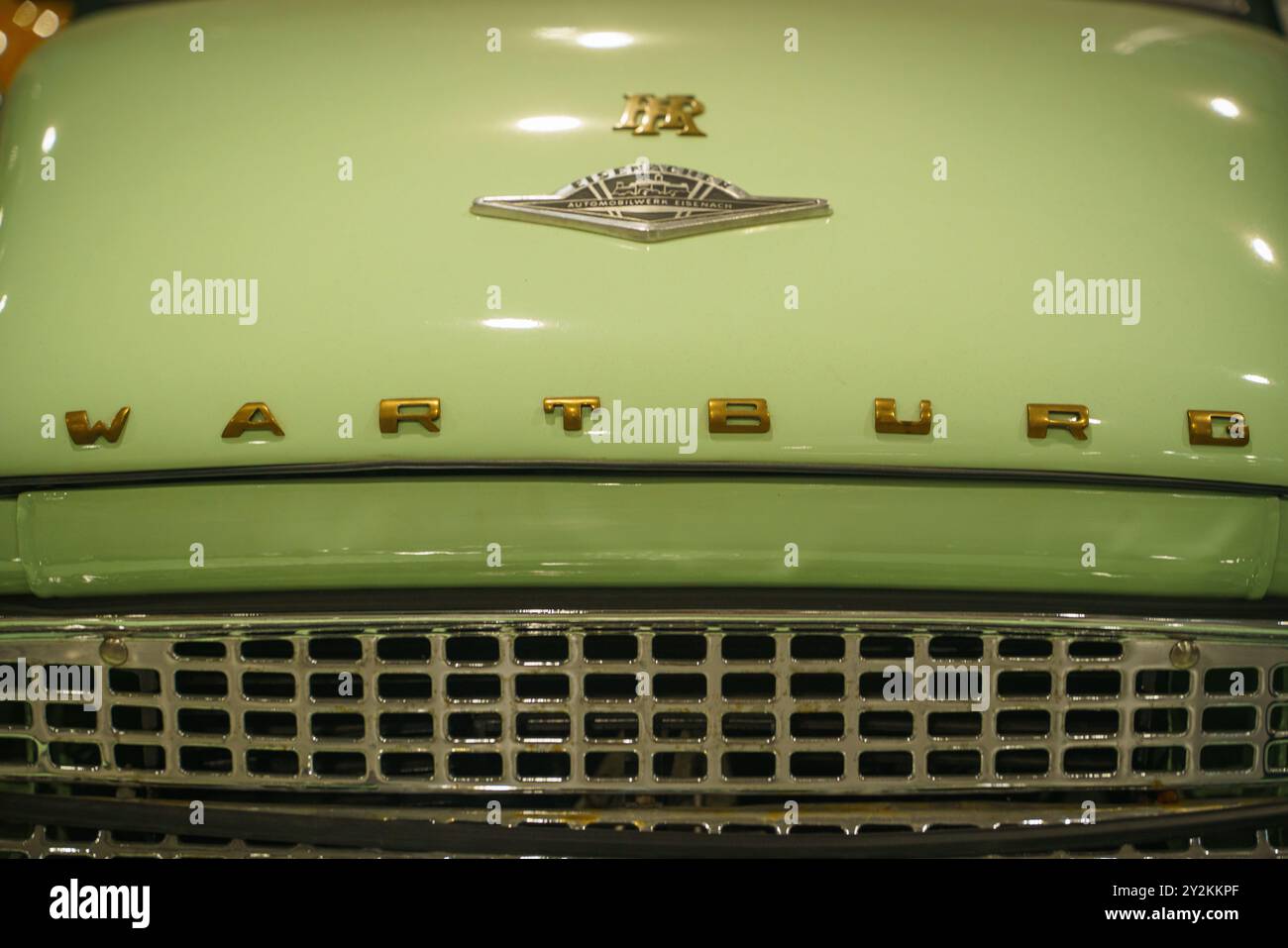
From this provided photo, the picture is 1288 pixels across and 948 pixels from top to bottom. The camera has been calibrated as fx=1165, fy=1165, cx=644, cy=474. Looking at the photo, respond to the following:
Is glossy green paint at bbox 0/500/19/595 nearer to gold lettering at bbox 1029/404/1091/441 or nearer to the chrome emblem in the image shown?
the chrome emblem

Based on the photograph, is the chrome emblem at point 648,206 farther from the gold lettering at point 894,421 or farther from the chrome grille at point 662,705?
the chrome grille at point 662,705

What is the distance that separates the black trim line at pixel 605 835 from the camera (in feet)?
5.48

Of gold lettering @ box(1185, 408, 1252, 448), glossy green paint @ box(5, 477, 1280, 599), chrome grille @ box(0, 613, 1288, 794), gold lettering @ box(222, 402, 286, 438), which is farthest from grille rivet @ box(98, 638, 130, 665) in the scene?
gold lettering @ box(1185, 408, 1252, 448)

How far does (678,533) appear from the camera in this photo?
1.72m

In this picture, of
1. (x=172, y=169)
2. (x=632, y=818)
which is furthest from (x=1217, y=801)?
(x=172, y=169)

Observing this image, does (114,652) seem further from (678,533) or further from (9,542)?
(678,533)

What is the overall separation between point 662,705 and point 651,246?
26.9 inches

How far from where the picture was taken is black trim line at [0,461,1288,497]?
1671 mm

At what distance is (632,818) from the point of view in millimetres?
1708

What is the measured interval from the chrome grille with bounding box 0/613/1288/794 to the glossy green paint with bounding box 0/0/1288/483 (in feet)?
0.81
